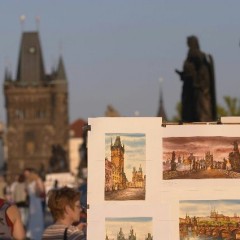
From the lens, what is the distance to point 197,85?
1892 cm

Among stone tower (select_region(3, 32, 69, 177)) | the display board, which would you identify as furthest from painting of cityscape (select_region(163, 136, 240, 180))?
stone tower (select_region(3, 32, 69, 177))

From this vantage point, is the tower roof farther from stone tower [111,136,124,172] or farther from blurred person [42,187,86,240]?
stone tower [111,136,124,172]

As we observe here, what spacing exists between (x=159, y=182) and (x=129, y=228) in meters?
0.22

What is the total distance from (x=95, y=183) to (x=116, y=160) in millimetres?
126

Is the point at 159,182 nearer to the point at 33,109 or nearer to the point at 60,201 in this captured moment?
the point at 60,201

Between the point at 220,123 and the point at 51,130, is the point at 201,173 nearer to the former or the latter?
the point at 220,123

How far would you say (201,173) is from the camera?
505 cm

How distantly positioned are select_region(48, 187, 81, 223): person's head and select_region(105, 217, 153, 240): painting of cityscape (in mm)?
1262

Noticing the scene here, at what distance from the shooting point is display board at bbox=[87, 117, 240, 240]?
5020 mm

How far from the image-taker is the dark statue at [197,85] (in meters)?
18.9

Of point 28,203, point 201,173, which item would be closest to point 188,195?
point 201,173

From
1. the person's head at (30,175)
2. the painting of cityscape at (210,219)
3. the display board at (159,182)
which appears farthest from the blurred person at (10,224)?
the person's head at (30,175)

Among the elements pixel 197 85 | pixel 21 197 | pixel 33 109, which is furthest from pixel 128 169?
pixel 33 109

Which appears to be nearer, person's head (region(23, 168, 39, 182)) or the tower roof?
person's head (region(23, 168, 39, 182))
